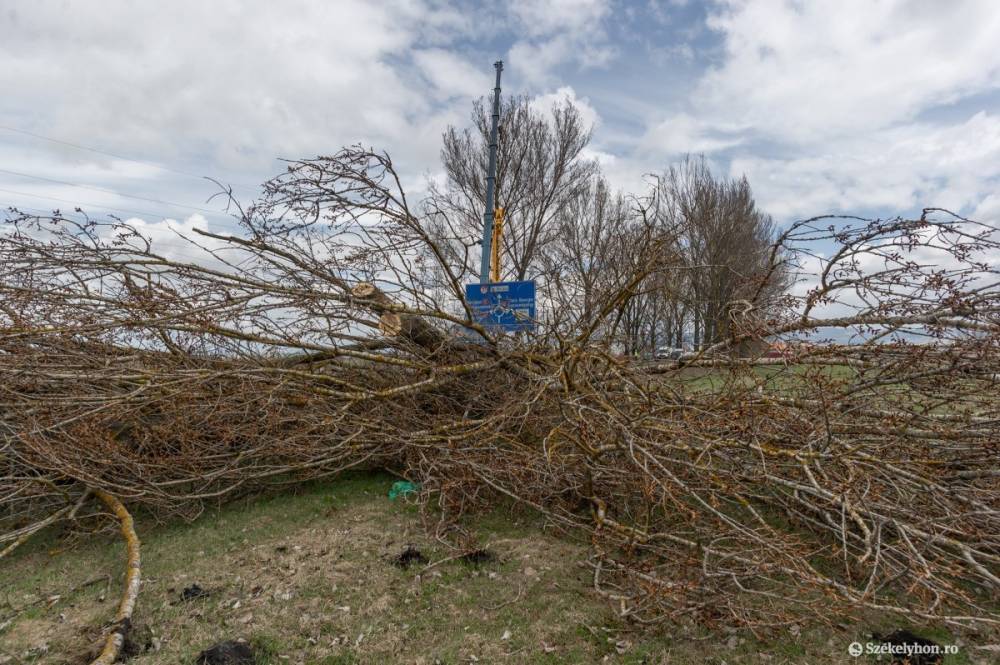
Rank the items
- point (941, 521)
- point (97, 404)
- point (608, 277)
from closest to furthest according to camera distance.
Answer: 1. point (941, 521)
2. point (97, 404)
3. point (608, 277)

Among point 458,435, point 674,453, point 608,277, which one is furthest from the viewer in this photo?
point 608,277

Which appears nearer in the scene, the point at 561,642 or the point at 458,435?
the point at 561,642

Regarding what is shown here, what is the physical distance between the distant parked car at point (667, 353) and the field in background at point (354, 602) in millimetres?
2126

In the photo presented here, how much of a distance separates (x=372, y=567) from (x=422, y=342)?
7.46 feet

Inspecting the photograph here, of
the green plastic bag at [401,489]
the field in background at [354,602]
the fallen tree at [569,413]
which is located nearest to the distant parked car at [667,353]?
the fallen tree at [569,413]

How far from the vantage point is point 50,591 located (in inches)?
138

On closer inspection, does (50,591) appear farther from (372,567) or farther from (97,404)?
(372,567)

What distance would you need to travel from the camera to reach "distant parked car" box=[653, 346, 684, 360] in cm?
545

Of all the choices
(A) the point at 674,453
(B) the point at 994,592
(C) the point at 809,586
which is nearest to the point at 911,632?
(C) the point at 809,586

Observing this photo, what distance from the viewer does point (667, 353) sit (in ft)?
18.2

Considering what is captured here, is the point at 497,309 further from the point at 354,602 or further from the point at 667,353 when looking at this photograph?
the point at 354,602

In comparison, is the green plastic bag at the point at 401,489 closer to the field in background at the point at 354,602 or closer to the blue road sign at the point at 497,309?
the field in background at the point at 354,602

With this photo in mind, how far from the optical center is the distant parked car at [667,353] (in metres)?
5.45

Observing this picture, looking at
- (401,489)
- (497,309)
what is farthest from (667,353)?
(401,489)
